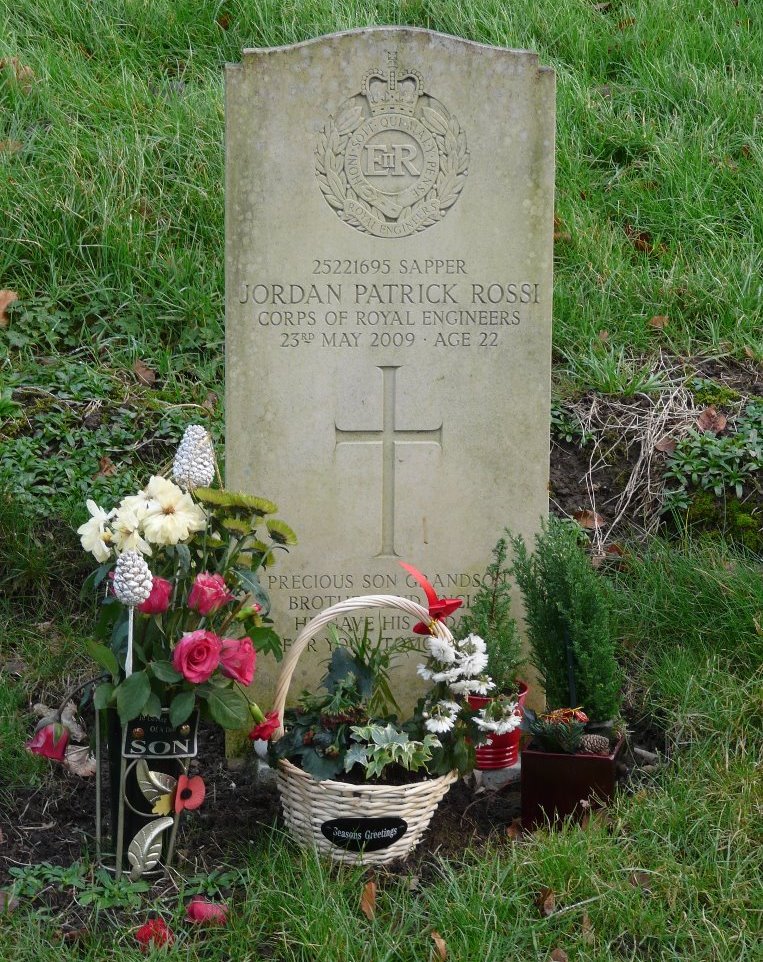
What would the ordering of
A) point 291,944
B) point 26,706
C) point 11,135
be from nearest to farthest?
point 291,944 → point 26,706 → point 11,135

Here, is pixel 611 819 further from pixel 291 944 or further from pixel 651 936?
pixel 291 944

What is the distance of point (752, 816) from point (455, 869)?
74cm

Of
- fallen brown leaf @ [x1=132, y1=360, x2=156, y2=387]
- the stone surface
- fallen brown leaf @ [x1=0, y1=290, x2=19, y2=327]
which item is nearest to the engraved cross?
the stone surface

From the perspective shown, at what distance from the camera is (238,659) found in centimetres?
276

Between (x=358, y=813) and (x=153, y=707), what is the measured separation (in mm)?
548

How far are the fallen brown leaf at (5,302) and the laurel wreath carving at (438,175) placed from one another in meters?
2.05

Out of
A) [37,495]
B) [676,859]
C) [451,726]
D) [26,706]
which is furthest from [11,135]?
[676,859]

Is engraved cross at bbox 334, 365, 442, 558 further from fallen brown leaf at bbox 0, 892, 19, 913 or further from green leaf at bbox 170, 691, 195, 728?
fallen brown leaf at bbox 0, 892, 19, 913

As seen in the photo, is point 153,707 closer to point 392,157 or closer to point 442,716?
point 442,716

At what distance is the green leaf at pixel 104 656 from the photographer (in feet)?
8.86

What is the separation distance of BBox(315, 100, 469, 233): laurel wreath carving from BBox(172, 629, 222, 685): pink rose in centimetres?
141

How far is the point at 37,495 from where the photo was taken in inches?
173

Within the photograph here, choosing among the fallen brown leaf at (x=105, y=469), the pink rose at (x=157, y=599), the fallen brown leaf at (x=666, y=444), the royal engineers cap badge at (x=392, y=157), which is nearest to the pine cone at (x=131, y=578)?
the pink rose at (x=157, y=599)

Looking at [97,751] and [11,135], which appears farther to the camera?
[11,135]
